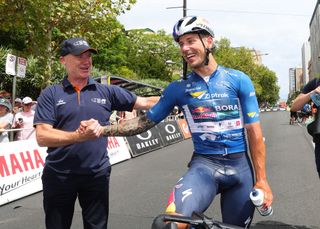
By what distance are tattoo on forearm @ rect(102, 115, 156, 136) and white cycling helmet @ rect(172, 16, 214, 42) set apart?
65cm

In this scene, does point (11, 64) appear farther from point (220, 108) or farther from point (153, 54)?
point (153, 54)

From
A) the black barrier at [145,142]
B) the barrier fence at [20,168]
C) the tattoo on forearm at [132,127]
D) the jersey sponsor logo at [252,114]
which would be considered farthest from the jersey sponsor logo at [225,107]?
the black barrier at [145,142]

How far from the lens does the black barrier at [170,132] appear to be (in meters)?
16.4

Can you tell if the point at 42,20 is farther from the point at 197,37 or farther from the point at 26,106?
the point at 197,37

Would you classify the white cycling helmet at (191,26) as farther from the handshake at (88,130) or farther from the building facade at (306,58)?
the building facade at (306,58)

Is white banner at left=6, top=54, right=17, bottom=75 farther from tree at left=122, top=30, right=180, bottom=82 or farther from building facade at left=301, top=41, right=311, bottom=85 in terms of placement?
building facade at left=301, top=41, right=311, bottom=85

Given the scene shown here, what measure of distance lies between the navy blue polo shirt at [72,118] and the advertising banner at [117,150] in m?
8.19

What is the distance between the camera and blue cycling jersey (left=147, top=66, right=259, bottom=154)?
9.53 ft

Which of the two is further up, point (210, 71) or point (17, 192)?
point (210, 71)

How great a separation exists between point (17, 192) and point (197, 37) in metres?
5.79

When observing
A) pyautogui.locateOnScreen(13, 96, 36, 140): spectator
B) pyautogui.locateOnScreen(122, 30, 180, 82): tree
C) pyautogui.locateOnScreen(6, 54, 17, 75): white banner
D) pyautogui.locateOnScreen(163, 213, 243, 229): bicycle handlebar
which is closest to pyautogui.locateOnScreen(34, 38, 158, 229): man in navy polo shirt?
pyautogui.locateOnScreen(163, 213, 243, 229): bicycle handlebar

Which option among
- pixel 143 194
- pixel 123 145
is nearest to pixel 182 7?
pixel 123 145

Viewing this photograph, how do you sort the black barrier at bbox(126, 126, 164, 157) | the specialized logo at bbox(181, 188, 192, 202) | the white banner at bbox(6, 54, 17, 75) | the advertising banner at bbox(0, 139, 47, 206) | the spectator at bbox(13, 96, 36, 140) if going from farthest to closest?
the black barrier at bbox(126, 126, 164, 157) → the white banner at bbox(6, 54, 17, 75) → the spectator at bbox(13, 96, 36, 140) → the advertising banner at bbox(0, 139, 47, 206) → the specialized logo at bbox(181, 188, 192, 202)

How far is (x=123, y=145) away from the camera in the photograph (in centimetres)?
1269
